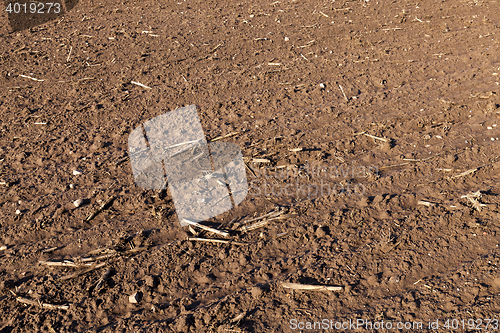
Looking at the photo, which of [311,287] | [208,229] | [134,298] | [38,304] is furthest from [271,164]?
[38,304]

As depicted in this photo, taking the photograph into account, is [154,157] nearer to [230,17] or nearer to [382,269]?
[382,269]

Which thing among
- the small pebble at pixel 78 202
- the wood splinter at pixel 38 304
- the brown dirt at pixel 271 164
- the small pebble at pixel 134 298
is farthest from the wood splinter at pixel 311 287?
the small pebble at pixel 78 202

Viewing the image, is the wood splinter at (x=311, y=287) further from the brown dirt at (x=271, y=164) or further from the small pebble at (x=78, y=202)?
the small pebble at (x=78, y=202)

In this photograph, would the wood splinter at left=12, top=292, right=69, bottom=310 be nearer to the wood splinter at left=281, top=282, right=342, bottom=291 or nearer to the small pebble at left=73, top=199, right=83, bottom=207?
the small pebble at left=73, top=199, right=83, bottom=207

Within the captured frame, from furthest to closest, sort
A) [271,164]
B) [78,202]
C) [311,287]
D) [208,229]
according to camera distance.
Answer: [271,164] < [78,202] < [208,229] < [311,287]

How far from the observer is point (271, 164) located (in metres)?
4.40

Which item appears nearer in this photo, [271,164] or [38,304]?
[38,304]

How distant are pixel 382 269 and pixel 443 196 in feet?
3.94

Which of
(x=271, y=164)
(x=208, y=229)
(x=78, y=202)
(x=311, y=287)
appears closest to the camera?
(x=311, y=287)

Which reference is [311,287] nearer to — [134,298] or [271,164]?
[134,298]

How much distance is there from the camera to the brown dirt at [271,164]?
3.06 m

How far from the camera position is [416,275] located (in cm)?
316

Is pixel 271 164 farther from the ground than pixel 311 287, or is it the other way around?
pixel 271 164

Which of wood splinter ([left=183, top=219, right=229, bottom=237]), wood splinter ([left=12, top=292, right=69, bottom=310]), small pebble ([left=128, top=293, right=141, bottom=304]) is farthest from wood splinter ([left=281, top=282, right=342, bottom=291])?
wood splinter ([left=12, top=292, right=69, bottom=310])
